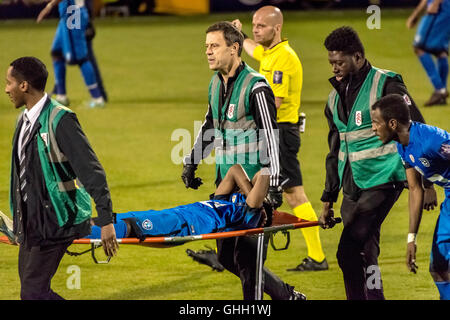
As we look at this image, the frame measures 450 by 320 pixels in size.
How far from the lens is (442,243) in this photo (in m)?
6.44

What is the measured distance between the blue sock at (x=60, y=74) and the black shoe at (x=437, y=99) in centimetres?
595

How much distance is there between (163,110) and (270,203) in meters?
10.1

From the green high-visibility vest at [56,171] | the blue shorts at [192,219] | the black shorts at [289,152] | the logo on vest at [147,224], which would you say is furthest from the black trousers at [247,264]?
the black shorts at [289,152]

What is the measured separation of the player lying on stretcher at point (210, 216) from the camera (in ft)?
21.8

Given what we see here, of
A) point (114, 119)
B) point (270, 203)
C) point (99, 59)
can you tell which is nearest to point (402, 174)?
point (270, 203)

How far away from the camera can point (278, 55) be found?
9.05 metres

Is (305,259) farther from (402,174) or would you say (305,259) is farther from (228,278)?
(402,174)

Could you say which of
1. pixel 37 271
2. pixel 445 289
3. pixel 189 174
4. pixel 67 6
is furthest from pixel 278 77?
pixel 67 6

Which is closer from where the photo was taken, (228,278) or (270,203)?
(270,203)

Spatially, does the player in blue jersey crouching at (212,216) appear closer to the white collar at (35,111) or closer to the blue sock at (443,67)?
the white collar at (35,111)

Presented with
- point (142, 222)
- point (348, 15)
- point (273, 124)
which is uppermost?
point (273, 124)

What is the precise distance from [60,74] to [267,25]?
8.43m

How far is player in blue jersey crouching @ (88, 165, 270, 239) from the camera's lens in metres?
6.70

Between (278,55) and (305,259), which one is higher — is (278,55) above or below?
above
